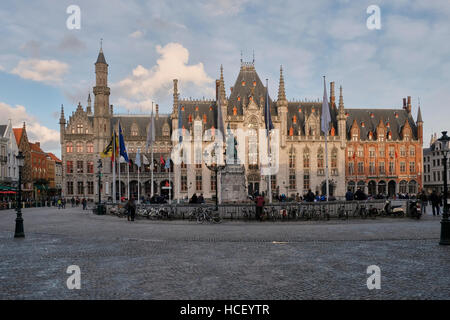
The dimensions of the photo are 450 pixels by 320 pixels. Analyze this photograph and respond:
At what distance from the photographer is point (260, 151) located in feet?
210

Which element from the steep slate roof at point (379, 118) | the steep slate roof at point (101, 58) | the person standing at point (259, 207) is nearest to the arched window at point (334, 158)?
the steep slate roof at point (379, 118)

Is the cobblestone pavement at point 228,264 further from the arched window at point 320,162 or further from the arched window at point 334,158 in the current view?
the arched window at point 334,158

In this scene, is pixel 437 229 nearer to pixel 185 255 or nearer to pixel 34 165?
pixel 185 255

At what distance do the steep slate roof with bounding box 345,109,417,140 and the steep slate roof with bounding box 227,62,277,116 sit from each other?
1683cm

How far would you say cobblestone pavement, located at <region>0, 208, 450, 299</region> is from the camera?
8.54 m

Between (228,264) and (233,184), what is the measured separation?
20.4m

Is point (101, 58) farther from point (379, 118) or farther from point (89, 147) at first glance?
point (379, 118)

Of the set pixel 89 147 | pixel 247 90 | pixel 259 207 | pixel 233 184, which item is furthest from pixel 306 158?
pixel 259 207

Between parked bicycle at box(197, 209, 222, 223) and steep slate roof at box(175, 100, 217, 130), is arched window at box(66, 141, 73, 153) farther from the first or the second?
parked bicycle at box(197, 209, 222, 223)

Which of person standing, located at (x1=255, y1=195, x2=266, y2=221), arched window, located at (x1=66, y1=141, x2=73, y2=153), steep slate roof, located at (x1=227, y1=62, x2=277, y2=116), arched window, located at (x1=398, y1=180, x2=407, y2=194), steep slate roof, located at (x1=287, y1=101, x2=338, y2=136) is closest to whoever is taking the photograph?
person standing, located at (x1=255, y1=195, x2=266, y2=221)

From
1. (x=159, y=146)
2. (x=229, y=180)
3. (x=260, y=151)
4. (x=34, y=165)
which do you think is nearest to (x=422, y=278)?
(x=229, y=180)

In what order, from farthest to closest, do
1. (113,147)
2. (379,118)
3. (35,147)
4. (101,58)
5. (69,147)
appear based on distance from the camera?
(35,147) → (379,118) → (69,147) → (101,58) → (113,147)

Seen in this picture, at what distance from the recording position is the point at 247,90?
6625cm

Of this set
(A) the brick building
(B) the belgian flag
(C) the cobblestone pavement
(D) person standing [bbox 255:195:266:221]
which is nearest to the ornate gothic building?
(A) the brick building
